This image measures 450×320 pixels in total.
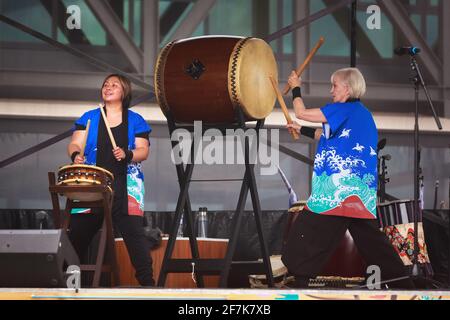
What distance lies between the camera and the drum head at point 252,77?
433 centimetres

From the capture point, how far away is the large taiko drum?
4.36 metres

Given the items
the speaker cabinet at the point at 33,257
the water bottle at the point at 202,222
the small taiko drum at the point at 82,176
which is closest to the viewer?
the speaker cabinet at the point at 33,257

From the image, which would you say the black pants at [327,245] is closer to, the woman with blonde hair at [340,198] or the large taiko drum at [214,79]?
the woman with blonde hair at [340,198]

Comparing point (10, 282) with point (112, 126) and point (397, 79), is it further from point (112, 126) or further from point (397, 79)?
point (397, 79)

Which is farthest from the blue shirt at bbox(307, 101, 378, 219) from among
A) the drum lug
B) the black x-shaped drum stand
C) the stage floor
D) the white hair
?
the stage floor

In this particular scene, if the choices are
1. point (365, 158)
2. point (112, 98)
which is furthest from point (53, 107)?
point (365, 158)

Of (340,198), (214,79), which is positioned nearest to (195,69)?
(214,79)

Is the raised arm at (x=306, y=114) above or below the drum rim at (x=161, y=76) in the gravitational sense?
below

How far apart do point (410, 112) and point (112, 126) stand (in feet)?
12.6

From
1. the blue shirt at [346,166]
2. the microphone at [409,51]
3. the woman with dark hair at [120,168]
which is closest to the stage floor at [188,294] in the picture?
the blue shirt at [346,166]

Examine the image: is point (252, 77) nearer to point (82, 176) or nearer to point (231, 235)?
point (231, 235)

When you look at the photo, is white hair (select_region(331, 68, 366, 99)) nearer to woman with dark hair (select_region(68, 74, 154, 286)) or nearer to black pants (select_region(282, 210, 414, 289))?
black pants (select_region(282, 210, 414, 289))

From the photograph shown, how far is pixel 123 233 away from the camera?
187 inches

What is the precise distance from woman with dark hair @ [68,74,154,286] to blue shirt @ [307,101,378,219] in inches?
37.8
